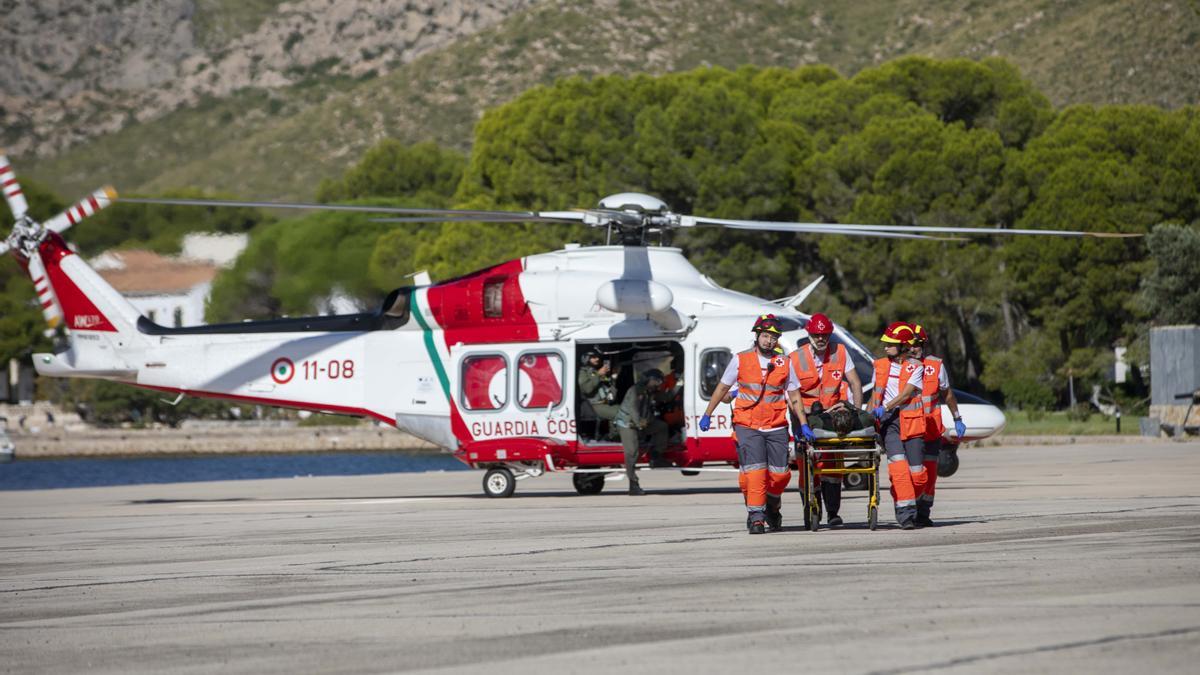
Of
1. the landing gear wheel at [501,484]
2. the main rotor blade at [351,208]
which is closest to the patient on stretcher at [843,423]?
the main rotor blade at [351,208]

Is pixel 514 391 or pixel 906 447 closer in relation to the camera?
pixel 906 447

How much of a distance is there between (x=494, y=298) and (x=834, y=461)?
850 cm

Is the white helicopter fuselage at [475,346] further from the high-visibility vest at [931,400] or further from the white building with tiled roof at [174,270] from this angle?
the white building with tiled roof at [174,270]

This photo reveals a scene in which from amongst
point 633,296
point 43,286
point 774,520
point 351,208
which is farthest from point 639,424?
point 43,286

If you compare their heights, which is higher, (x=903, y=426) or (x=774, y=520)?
(x=903, y=426)

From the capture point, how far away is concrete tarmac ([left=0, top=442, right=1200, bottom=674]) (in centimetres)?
772

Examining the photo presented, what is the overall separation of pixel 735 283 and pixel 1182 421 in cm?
1779

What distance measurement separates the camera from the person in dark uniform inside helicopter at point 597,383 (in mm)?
21266

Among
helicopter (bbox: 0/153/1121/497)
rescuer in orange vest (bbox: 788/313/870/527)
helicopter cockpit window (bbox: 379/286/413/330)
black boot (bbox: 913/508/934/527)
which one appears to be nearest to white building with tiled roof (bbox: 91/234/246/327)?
helicopter (bbox: 0/153/1121/497)

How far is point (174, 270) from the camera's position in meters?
52.2

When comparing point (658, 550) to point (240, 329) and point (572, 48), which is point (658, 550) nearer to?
point (240, 329)

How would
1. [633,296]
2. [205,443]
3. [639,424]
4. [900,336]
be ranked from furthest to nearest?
[205,443], [639,424], [633,296], [900,336]

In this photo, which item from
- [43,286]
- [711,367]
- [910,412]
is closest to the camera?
[910,412]

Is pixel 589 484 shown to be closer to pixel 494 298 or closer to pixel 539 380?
pixel 539 380
